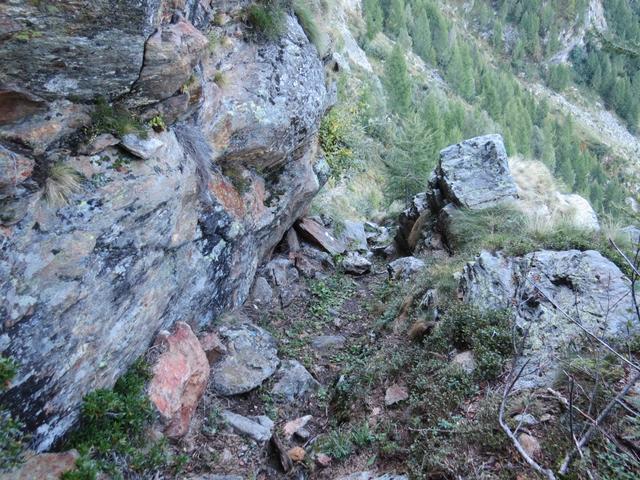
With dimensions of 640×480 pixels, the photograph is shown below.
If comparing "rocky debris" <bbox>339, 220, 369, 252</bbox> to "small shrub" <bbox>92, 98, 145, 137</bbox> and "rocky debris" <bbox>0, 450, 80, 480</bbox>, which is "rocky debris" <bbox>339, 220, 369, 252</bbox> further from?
"rocky debris" <bbox>0, 450, 80, 480</bbox>

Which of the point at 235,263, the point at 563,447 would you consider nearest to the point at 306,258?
the point at 235,263

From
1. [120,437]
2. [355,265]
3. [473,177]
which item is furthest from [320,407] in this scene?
[473,177]

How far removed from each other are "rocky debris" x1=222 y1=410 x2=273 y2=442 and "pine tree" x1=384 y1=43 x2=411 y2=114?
39743 millimetres

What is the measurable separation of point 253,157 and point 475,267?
3.96 meters

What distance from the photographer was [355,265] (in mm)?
11312

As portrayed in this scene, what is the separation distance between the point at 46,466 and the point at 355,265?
8.32 m

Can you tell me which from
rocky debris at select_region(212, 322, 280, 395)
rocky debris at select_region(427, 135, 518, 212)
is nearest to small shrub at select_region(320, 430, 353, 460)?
rocky debris at select_region(212, 322, 280, 395)

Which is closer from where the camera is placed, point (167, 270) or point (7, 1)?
point (7, 1)

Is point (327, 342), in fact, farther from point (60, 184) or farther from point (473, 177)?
point (473, 177)

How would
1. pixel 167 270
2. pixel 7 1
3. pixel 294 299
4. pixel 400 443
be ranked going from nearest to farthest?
pixel 7 1 → pixel 400 443 → pixel 167 270 → pixel 294 299

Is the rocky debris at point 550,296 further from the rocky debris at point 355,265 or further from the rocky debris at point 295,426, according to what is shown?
the rocky debris at point 355,265

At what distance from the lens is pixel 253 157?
7547mm

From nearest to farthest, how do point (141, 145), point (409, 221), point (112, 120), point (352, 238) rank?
point (112, 120)
point (141, 145)
point (409, 221)
point (352, 238)

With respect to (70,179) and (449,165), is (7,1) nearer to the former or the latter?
(70,179)
